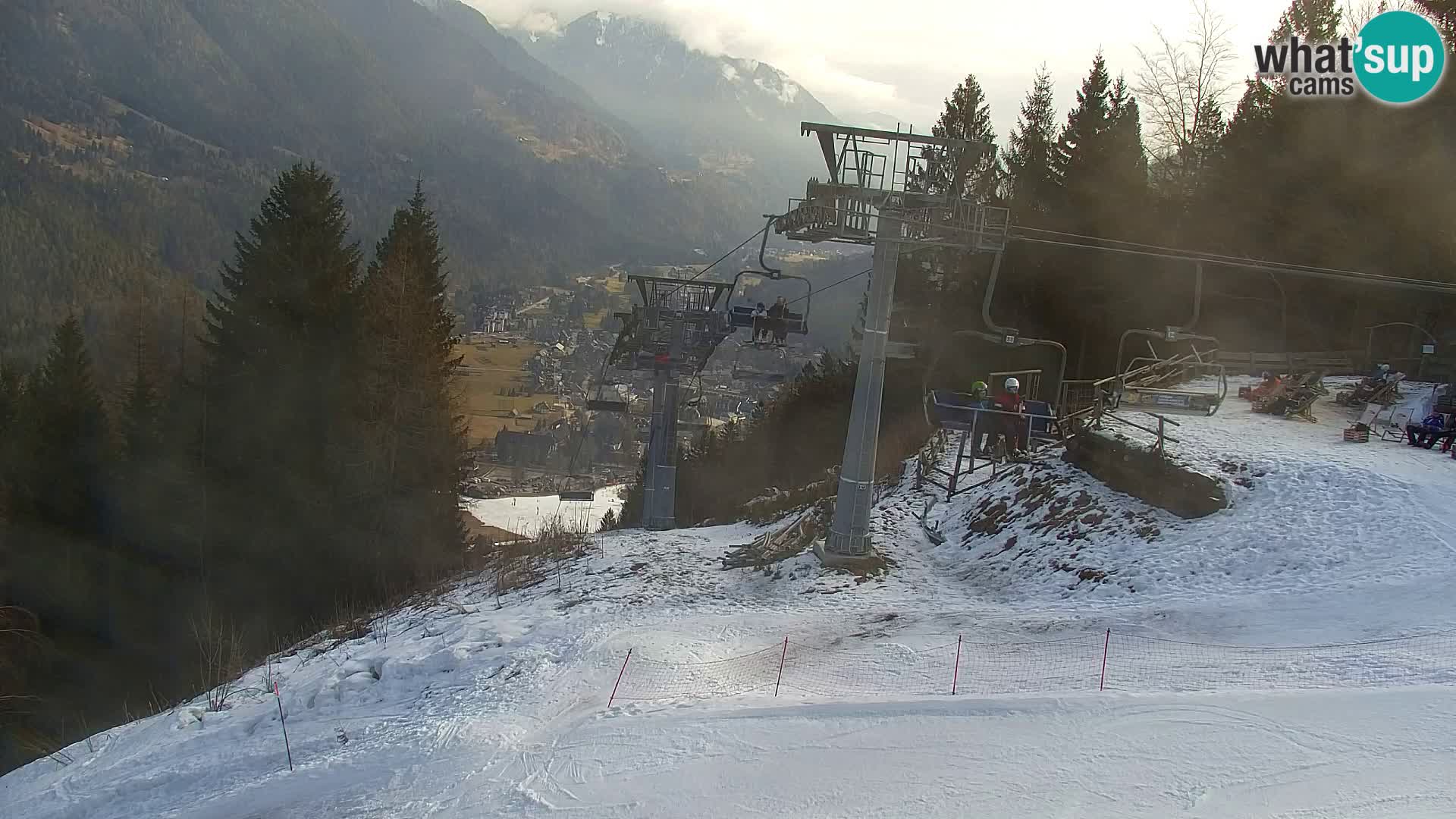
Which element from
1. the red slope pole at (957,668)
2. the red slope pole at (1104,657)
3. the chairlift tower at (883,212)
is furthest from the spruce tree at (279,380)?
the red slope pole at (1104,657)

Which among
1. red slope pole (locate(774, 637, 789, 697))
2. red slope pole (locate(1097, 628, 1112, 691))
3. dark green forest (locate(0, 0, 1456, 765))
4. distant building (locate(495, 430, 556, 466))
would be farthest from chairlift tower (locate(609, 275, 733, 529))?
distant building (locate(495, 430, 556, 466))

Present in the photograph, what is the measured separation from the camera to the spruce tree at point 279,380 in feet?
98.6

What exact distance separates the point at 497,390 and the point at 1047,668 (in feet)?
288

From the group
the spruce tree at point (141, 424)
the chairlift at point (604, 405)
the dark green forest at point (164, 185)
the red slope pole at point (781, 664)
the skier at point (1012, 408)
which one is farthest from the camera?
the dark green forest at point (164, 185)

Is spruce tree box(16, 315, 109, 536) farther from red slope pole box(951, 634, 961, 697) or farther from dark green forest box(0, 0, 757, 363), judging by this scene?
dark green forest box(0, 0, 757, 363)

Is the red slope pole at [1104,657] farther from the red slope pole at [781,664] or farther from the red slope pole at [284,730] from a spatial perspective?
the red slope pole at [284,730]

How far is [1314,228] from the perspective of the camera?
26188mm

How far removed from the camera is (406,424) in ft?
94.4

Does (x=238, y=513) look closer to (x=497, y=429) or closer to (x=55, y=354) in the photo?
(x=55, y=354)

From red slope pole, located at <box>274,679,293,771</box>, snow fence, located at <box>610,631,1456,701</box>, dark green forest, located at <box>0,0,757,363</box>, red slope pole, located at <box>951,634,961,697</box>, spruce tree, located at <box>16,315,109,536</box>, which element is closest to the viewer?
snow fence, located at <box>610,631,1456,701</box>

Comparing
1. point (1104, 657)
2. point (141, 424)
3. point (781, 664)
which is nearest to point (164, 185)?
point (141, 424)

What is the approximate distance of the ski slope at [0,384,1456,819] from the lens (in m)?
7.84

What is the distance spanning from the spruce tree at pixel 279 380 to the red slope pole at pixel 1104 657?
25.4m

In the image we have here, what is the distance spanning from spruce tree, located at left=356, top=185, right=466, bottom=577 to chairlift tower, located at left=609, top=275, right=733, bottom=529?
7.17 m
